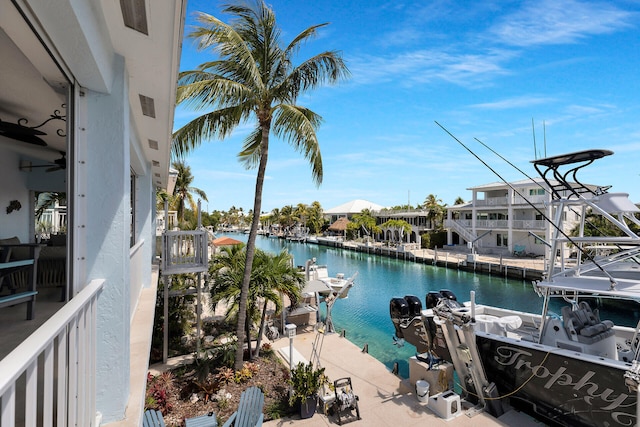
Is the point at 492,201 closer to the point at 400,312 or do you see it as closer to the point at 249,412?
the point at 400,312

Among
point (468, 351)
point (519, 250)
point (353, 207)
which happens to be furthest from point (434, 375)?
point (353, 207)

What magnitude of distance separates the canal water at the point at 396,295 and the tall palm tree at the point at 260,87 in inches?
222

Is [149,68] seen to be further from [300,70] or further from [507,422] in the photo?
[507,422]

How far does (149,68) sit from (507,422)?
33.0 ft

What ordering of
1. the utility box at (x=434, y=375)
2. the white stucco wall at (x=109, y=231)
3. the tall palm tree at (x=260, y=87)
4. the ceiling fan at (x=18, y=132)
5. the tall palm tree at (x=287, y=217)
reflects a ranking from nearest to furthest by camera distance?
the white stucco wall at (x=109, y=231) → the ceiling fan at (x=18, y=132) → the tall palm tree at (x=260, y=87) → the utility box at (x=434, y=375) → the tall palm tree at (x=287, y=217)

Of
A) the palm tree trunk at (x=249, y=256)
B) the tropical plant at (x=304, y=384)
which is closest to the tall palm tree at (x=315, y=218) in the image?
the palm tree trunk at (x=249, y=256)

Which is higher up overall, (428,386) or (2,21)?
(2,21)

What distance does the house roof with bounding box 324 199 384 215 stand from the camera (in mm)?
78463

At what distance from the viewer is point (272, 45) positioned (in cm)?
950

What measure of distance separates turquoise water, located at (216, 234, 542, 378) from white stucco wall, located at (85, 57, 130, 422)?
455 inches

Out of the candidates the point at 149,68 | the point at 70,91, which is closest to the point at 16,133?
the point at 149,68

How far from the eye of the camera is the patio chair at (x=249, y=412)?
6.55m

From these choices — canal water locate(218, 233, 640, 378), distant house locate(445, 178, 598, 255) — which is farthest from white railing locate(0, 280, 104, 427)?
distant house locate(445, 178, 598, 255)

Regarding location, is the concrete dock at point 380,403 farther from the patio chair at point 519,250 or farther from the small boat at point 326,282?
the patio chair at point 519,250
